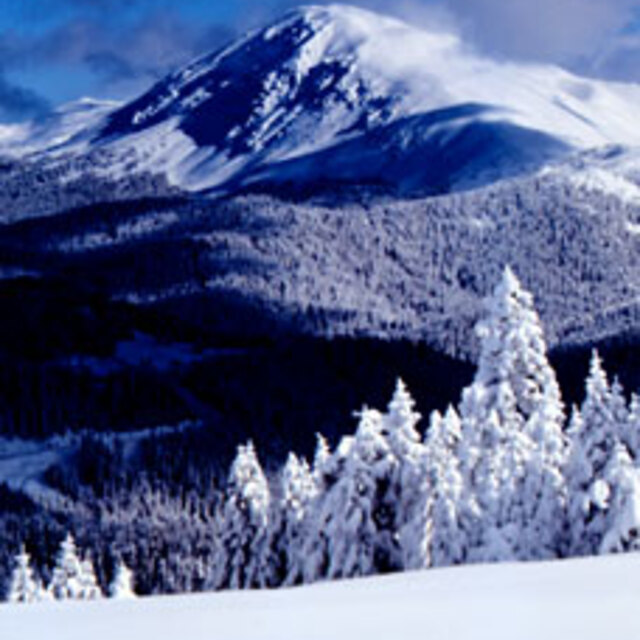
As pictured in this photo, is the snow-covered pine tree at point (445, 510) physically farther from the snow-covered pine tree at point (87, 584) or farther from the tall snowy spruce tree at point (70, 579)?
the snow-covered pine tree at point (87, 584)

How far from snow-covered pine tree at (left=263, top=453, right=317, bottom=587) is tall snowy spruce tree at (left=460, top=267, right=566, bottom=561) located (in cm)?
1326

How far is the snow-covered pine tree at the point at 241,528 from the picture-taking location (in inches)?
1917

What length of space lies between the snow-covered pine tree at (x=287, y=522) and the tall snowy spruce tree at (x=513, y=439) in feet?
43.5

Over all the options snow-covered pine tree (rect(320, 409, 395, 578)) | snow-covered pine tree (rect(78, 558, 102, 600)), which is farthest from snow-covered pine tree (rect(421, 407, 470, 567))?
snow-covered pine tree (rect(78, 558, 102, 600))

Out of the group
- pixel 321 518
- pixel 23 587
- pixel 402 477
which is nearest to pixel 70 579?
pixel 23 587

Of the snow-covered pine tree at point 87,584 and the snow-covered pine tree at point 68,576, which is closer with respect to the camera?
the snow-covered pine tree at point 68,576

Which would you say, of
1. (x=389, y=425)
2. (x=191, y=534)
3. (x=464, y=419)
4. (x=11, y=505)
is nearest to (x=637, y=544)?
(x=464, y=419)

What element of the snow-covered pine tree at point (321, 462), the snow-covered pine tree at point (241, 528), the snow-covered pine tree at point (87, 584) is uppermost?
the snow-covered pine tree at point (321, 462)

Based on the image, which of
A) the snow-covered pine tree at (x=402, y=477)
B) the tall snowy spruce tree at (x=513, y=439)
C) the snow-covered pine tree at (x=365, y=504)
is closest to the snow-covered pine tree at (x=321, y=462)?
the snow-covered pine tree at (x=365, y=504)

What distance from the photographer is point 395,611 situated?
36.9ft

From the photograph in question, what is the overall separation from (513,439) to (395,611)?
21.4 metres

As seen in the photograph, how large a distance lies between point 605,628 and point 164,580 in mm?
141031

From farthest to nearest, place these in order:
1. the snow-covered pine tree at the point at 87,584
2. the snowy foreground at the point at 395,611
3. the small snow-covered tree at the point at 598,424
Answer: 1. the snow-covered pine tree at the point at 87,584
2. the small snow-covered tree at the point at 598,424
3. the snowy foreground at the point at 395,611

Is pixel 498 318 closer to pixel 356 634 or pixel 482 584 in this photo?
pixel 482 584
